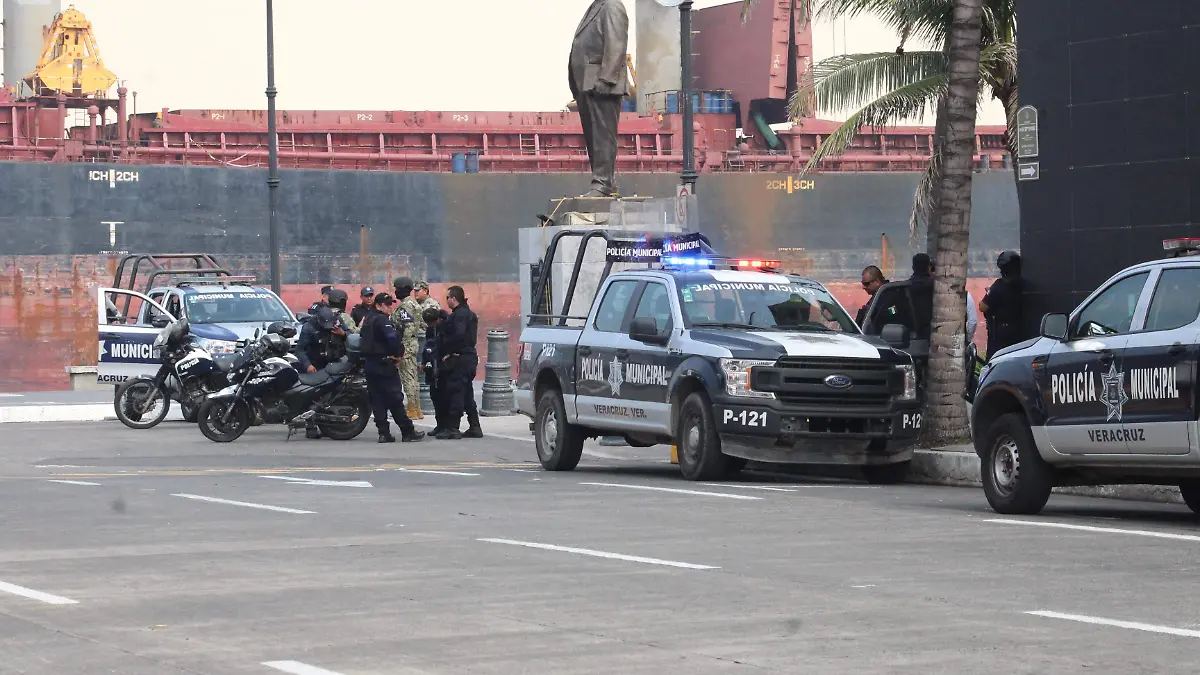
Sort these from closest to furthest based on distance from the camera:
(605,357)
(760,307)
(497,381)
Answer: (760,307) < (605,357) < (497,381)

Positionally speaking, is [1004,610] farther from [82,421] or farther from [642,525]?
[82,421]

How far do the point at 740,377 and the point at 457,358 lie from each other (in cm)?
732

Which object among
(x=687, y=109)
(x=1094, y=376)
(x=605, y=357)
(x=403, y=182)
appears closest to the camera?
(x=1094, y=376)

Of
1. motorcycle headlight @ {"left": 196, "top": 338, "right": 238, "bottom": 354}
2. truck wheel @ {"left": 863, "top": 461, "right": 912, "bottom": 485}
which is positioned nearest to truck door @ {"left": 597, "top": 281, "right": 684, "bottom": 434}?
truck wheel @ {"left": 863, "top": 461, "right": 912, "bottom": 485}

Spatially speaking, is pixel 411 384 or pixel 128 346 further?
pixel 128 346

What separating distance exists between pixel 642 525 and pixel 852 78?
18511mm

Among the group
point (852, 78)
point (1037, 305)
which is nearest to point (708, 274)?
→ point (1037, 305)

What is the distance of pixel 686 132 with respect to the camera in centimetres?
2450

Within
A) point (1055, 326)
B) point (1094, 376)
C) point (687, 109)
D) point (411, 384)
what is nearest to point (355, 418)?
point (411, 384)

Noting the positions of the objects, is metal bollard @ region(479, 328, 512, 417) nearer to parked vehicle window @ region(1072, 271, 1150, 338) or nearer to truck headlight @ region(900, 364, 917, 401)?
truck headlight @ region(900, 364, 917, 401)

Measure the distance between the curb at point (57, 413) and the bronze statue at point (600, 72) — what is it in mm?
8549

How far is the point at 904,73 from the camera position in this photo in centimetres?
2891

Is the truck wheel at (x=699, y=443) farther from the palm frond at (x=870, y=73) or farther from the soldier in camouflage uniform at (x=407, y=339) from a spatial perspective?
the palm frond at (x=870, y=73)

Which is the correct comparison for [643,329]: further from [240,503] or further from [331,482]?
[240,503]
